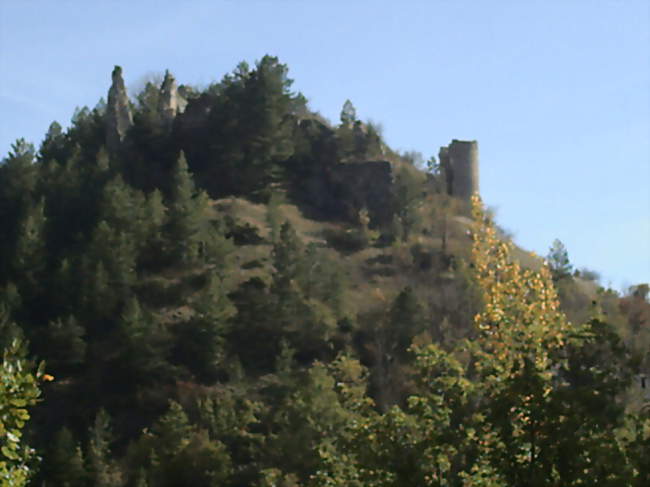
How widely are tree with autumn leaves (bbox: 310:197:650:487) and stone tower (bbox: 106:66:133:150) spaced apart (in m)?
66.8

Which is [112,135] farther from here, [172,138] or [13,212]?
[13,212]

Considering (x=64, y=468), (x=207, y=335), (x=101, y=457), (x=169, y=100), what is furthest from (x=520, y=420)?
(x=169, y=100)

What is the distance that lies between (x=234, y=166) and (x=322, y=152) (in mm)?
8199

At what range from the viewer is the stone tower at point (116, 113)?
85.7 m

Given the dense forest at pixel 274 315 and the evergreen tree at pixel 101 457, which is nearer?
the dense forest at pixel 274 315

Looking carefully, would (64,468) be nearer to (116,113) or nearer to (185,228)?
(185,228)

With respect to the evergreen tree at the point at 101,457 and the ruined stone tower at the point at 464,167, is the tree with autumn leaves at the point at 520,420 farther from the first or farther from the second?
the ruined stone tower at the point at 464,167

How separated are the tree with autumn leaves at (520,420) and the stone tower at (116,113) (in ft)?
219

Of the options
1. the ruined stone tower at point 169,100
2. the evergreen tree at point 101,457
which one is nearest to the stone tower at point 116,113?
the ruined stone tower at point 169,100

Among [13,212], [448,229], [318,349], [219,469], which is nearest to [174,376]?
[318,349]

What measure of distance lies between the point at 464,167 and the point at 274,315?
28.1 meters

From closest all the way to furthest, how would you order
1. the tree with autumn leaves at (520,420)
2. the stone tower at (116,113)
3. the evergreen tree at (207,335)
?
1. the tree with autumn leaves at (520,420)
2. the evergreen tree at (207,335)
3. the stone tower at (116,113)

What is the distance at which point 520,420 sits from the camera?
15.4 meters

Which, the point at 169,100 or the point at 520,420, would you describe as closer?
the point at 520,420
